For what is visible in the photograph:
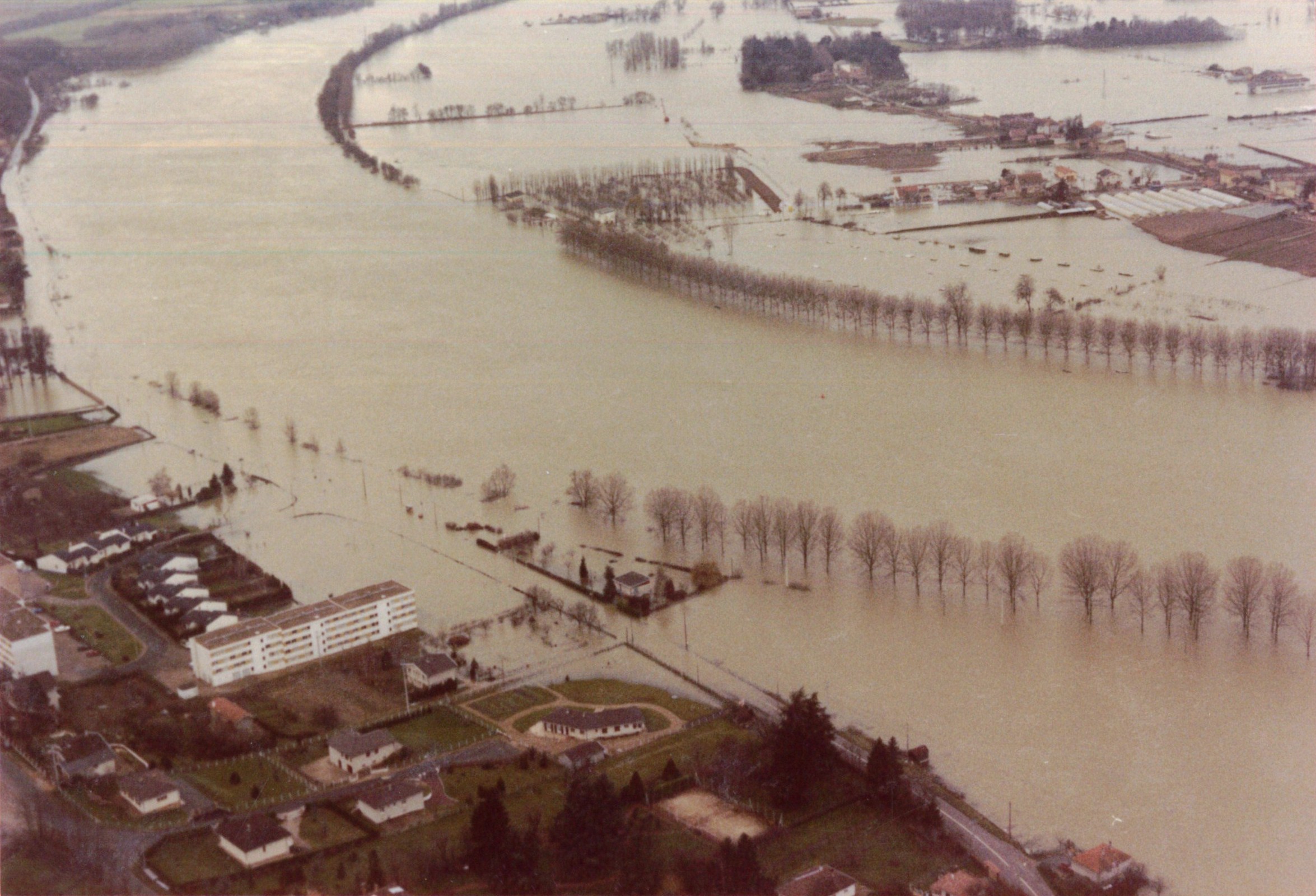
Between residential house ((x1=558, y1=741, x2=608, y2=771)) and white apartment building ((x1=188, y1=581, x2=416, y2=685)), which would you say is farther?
white apartment building ((x1=188, y1=581, x2=416, y2=685))

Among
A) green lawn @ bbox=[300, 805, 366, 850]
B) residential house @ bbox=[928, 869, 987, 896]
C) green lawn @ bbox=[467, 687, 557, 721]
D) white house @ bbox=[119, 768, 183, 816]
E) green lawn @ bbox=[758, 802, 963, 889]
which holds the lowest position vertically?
green lawn @ bbox=[758, 802, 963, 889]

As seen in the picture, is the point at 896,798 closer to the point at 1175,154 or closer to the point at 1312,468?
the point at 1312,468

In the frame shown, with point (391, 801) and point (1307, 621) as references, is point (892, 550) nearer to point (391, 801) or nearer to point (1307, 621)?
point (1307, 621)

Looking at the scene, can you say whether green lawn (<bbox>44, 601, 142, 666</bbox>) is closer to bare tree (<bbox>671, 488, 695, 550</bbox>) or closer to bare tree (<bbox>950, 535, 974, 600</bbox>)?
bare tree (<bbox>671, 488, 695, 550</bbox>)

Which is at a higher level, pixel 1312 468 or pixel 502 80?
pixel 502 80

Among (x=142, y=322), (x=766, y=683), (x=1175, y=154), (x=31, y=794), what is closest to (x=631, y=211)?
(x=142, y=322)

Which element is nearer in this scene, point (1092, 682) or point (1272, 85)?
point (1092, 682)

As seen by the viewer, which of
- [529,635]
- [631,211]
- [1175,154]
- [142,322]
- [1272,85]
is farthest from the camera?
A: [1272,85]

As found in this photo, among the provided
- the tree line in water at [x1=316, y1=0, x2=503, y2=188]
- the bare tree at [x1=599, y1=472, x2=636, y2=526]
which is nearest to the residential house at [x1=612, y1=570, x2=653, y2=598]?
the bare tree at [x1=599, y1=472, x2=636, y2=526]
